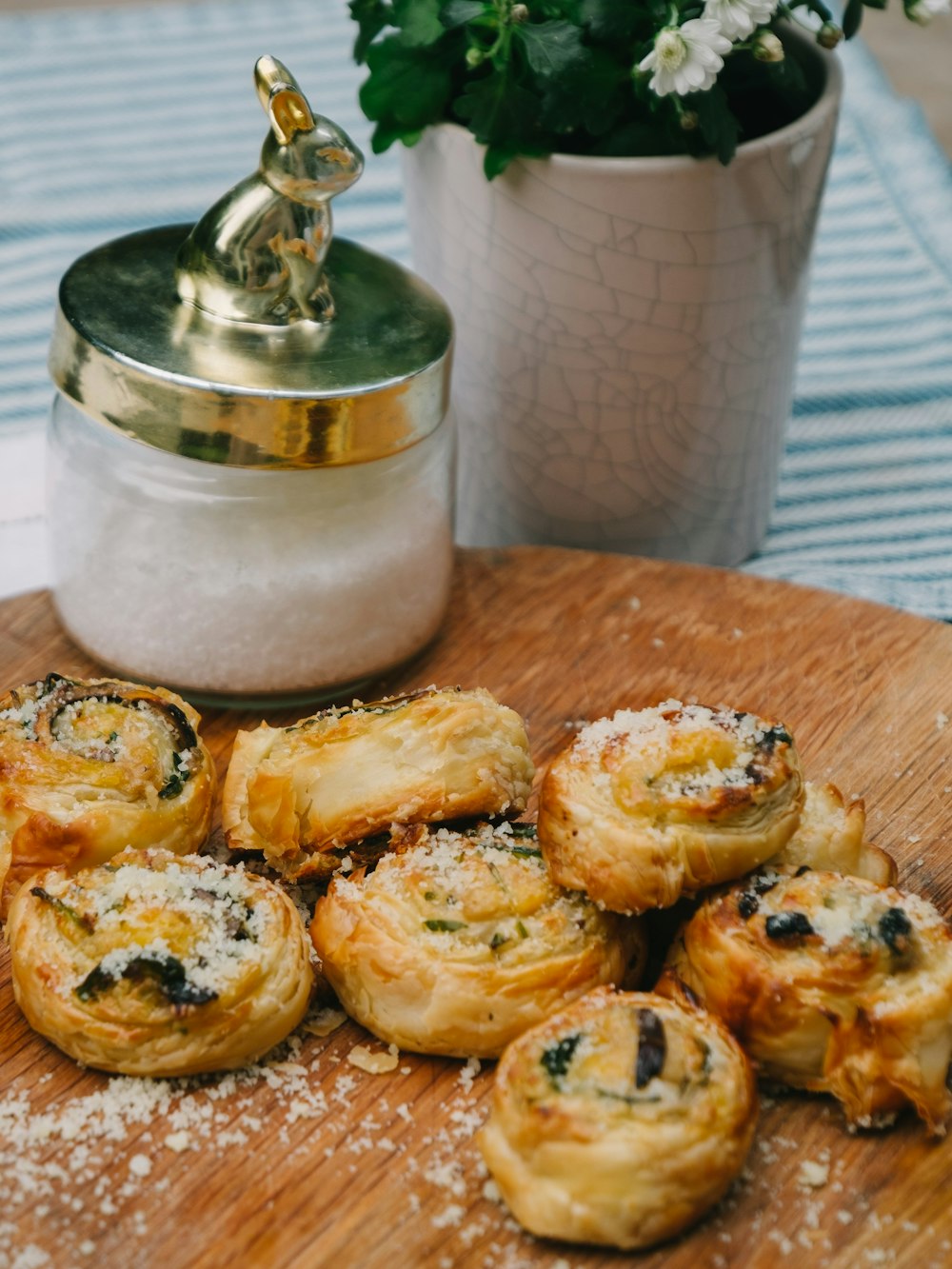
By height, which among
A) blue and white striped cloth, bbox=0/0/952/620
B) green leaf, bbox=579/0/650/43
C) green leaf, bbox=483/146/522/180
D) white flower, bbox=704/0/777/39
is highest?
white flower, bbox=704/0/777/39

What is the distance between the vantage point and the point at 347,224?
312cm

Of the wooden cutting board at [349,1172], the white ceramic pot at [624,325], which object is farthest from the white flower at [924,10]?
the wooden cutting board at [349,1172]

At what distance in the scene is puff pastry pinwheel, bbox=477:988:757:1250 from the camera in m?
1.25

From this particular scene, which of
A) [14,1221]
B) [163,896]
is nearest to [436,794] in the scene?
[163,896]

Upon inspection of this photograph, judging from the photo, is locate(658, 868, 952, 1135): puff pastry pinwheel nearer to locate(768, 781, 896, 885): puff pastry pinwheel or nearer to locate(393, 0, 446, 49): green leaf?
locate(768, 781, 896, 885): puff pastry pinwheel

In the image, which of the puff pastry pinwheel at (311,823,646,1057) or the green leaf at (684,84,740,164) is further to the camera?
the green leaf at (684,84,740,164)

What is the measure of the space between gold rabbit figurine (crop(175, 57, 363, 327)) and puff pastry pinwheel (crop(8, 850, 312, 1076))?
2.24 ft

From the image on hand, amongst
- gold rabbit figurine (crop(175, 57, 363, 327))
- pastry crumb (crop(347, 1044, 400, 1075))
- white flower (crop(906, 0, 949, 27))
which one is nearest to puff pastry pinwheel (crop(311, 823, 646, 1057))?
pastry crumb (crop(347, 1044, 400, 1075))

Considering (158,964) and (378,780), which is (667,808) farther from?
(158,964)

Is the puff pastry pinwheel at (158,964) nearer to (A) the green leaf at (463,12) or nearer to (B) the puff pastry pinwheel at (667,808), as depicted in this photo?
(B) the puff pastry pinwheel at (667,808)

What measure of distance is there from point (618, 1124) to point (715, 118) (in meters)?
1.23

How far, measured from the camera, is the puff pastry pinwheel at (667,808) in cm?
144

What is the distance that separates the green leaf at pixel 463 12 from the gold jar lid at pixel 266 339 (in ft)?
0.87

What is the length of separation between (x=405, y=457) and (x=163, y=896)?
0.66 m
